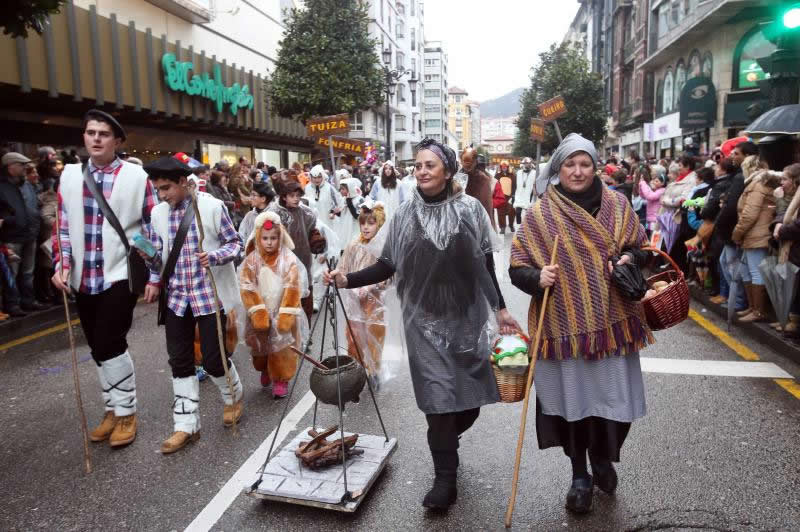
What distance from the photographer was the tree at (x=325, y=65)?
2034cm

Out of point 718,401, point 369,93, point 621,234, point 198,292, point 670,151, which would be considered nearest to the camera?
point 621,234

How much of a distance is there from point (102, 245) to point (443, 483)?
2655 millimetres

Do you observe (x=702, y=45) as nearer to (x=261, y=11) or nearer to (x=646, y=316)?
(x=261, y=11)

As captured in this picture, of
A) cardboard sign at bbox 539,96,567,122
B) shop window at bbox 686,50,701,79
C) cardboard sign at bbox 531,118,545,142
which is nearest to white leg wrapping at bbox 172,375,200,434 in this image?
cardboard sign at bbox 539,96,567,122

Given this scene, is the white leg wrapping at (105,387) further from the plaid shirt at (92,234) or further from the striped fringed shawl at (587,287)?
the striped fringed shawl at (587,287)

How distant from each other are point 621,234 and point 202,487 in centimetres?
270

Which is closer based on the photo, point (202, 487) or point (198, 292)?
point (202, 487)

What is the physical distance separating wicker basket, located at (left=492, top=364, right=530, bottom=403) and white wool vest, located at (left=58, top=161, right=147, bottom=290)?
2568 mm

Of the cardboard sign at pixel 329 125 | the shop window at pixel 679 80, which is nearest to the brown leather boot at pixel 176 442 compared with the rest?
the cardboard sign at pixel 329 125

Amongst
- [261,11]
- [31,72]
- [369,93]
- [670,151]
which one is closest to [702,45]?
[670,151]

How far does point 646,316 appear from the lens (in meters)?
3.26

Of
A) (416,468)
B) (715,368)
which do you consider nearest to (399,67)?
(715,368)

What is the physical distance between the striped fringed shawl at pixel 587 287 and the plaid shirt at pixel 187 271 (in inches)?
89.5

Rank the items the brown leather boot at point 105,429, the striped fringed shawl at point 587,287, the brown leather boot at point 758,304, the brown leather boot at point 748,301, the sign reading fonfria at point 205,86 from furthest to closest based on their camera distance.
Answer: the sign reading fonfria at point 205,86
the brown leather boot at point 748,301
the brown leather boot at point 758,304
the brown leather boot at point 105,429
the striped fringed shawl at point 587,287
